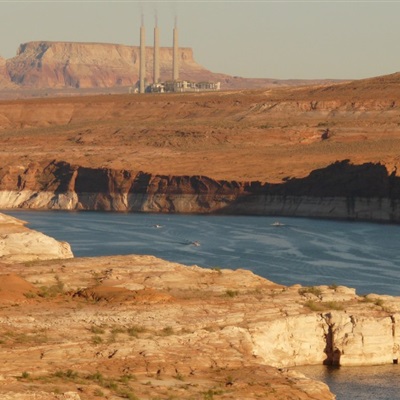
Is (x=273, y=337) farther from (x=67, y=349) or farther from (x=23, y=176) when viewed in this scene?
(x=23, y=176)

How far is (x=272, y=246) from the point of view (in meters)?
96.0

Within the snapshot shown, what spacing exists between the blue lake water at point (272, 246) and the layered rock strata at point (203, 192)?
4950 mm

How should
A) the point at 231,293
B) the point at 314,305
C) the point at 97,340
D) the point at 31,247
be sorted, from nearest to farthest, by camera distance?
1. the point at 97,340
2. the point at 314,305
3. the point at 231,293
4. the point at 31,247

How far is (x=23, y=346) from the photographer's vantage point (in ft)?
125

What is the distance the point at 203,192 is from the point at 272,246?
4856 cm

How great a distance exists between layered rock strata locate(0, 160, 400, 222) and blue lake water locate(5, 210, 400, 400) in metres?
4.95

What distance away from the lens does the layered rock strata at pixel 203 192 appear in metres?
131

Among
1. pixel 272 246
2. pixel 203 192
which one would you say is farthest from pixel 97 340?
pixel 203 192

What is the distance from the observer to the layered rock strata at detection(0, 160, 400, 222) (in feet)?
429

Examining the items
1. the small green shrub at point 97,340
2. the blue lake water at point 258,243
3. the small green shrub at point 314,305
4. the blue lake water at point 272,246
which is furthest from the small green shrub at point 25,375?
the blue lake water at point 258,243

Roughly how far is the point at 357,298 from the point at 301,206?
3398 inches

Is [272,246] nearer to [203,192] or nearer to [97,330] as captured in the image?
[203,192]

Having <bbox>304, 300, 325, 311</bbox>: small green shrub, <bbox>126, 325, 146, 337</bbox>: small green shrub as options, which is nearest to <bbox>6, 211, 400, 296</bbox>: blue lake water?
<bbox>304, 300, 325, 311</bbox>: small green shrub

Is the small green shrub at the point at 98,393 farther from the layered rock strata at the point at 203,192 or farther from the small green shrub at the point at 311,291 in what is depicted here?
the layered rock strata at the point at 203,192
